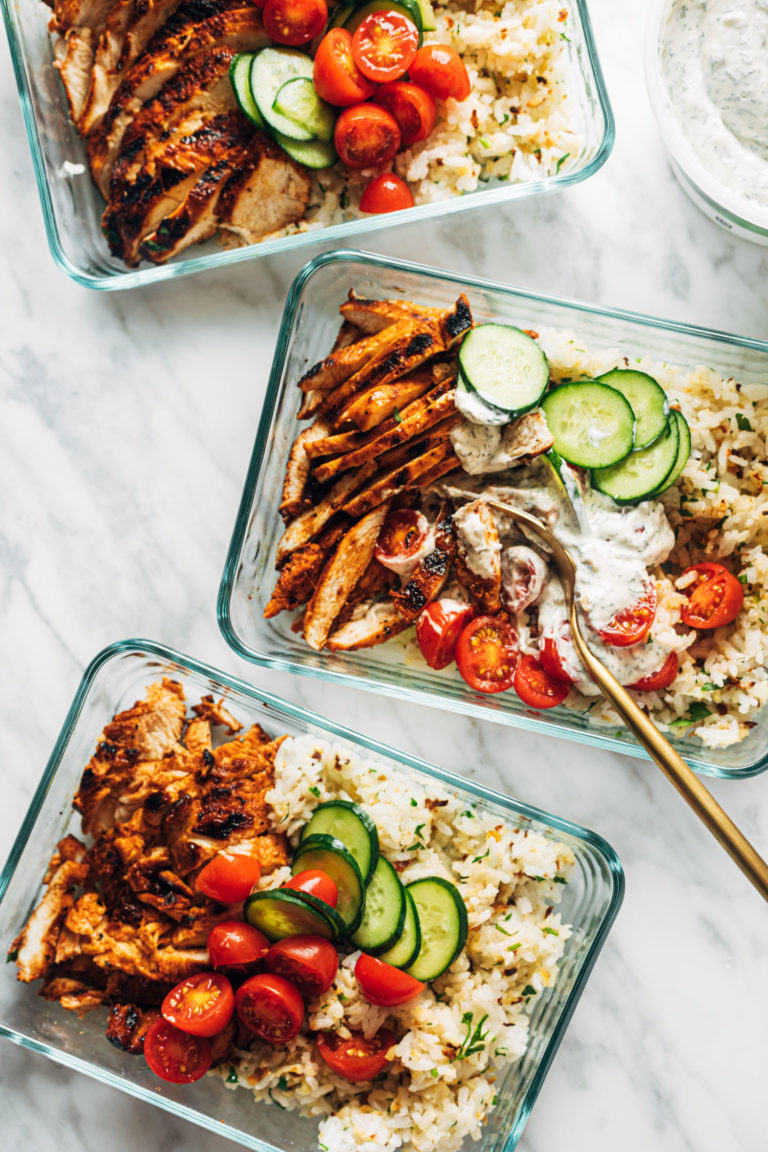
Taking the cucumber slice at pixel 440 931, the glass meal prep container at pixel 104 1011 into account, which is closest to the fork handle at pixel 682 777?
the glass meal prep container at pixel 104 1011

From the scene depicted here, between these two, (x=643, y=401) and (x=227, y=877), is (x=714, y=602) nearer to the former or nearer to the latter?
(x=643, y=401)

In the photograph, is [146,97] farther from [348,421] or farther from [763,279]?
[763,279]

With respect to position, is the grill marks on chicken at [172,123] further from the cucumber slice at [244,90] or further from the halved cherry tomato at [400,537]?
the halved cherry tomato at [400,537]

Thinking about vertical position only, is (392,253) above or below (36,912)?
above

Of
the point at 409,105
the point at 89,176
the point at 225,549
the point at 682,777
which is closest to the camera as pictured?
the point at 682,777

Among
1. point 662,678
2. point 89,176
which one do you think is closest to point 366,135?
point 89,176

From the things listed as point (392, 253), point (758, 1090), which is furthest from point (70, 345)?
point (758, 1090)

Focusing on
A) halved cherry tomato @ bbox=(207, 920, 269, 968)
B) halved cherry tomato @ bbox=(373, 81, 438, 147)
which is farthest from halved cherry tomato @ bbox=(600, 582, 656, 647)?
halved cherry tomato @ bbox=(373, 81, 438, 147)
